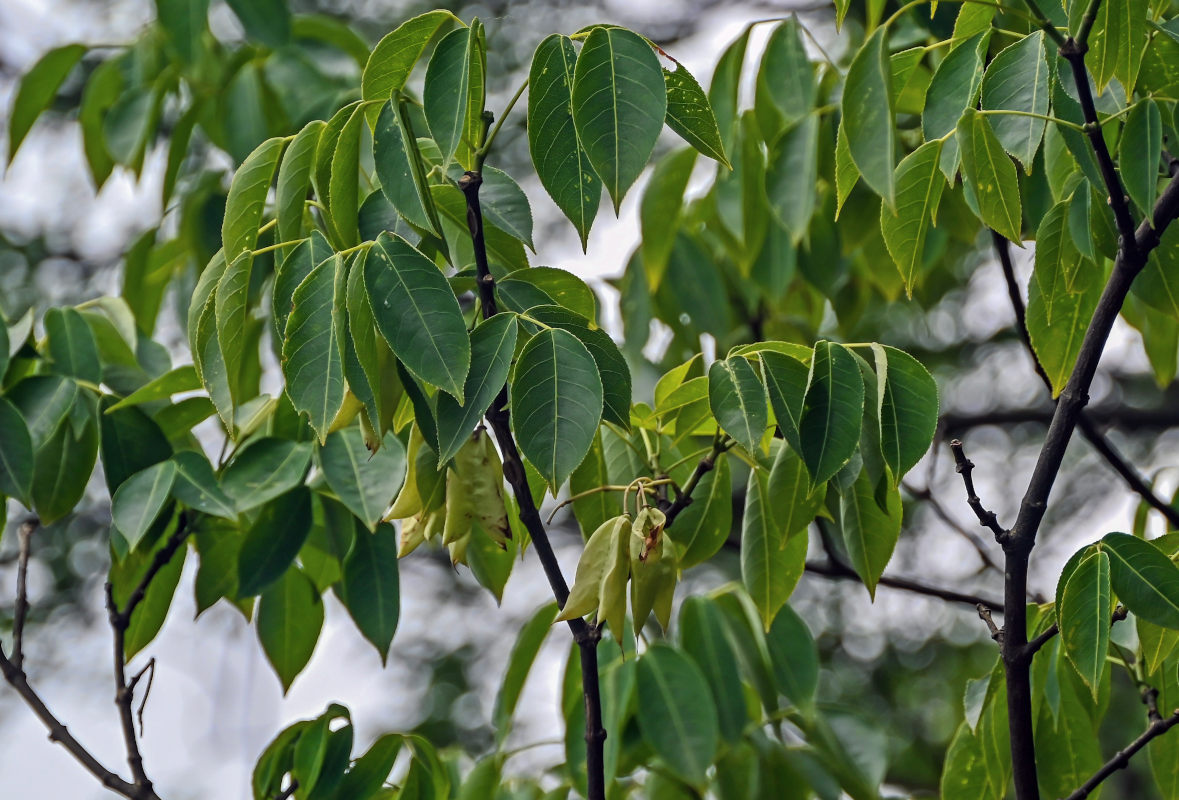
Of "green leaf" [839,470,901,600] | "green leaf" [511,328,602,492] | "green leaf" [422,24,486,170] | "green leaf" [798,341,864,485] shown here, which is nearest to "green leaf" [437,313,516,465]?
"green leaf" [511,328,602,492]

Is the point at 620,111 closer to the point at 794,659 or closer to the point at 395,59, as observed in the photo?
the point at 395,59

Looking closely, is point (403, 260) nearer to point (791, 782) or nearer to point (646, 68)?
point (646, 68)

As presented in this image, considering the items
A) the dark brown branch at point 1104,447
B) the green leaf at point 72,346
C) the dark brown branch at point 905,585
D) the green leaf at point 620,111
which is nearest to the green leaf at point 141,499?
the green leaf at point 72,346

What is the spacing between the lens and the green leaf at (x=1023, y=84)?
1.05 metres

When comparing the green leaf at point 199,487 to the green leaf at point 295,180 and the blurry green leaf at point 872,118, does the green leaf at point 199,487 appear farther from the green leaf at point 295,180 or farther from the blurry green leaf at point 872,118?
the blurry green leaf at point 872,118

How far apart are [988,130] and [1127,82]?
0.12 meters

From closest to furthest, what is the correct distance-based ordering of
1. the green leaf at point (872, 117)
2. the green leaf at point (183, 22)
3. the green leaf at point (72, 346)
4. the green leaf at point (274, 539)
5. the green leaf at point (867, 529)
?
the green leaf at point (872, 117)
the green leaf at point (867, 529)
the green leaf at point (274, 539)
the green leaf at point (72, 346)
the green leaf at point (183, 22)

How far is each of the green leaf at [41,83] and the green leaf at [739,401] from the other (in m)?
1.68

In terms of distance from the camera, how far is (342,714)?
4.54ft

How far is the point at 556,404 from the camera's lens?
3.12 feet

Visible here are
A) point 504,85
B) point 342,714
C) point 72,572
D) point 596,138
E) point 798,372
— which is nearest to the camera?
point 596,138

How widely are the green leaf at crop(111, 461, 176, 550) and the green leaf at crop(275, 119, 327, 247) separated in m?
0.40

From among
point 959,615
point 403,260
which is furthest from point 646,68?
point 959,615

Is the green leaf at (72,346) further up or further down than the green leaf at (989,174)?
further up
